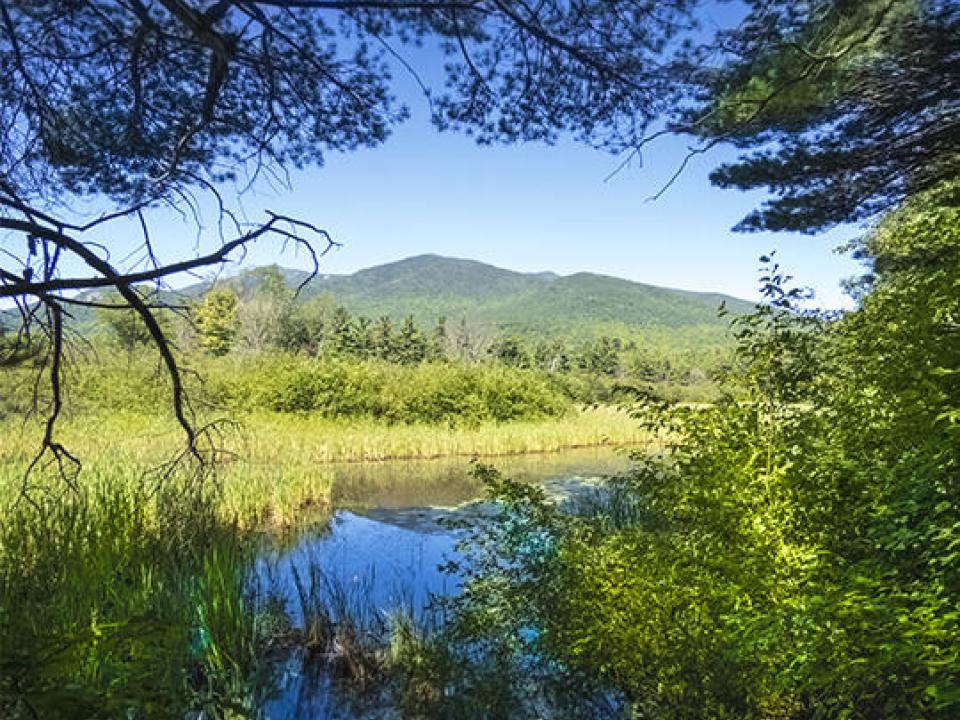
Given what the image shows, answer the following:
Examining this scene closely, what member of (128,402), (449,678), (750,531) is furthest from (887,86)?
(128,402)

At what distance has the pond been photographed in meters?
4.33

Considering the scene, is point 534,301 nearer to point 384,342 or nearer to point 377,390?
point 384,342

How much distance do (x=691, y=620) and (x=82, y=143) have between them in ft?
11.4

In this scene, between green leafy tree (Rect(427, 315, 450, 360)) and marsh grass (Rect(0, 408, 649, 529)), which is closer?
marsh grass (Rect(0, 408, 649, 529))

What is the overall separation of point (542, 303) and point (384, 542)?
144 m

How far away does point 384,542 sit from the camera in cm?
852

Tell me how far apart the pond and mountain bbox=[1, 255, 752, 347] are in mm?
76788

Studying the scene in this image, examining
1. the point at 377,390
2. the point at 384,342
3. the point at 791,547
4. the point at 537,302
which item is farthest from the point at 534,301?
the point at 791,547

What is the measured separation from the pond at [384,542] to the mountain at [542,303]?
76788mm

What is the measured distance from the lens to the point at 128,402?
19.3 m

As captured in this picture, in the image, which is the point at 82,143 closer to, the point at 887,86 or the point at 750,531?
the point at 750,531

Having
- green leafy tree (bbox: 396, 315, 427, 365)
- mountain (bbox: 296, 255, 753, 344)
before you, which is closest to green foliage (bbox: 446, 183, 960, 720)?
green leafy tree (bbox: 396, 315, 427, 365)

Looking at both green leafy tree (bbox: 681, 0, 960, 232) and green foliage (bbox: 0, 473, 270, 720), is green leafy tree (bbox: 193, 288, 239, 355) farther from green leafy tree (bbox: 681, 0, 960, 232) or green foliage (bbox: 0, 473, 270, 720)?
green leafy tree (bbox: 681, 0, 960, 232)

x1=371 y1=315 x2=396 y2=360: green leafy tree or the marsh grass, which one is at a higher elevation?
x1=371 y1=315 x2=396 y2=360: green leafy tree
